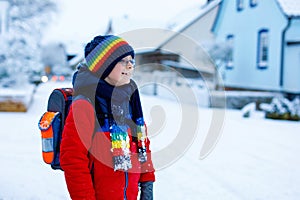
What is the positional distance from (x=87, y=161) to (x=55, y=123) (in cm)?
35

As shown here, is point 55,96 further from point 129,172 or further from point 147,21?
point 147,21

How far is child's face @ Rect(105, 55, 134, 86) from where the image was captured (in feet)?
7.91

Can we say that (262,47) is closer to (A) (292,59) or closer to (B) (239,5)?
(A) (292,59)

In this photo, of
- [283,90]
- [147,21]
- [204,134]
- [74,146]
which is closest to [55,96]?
[74,146]

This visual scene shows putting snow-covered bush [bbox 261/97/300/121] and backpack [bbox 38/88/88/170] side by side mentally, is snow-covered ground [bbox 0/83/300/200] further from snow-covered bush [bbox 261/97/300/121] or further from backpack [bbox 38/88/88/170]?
snow-covered bush [bbox 261/97/300/121]

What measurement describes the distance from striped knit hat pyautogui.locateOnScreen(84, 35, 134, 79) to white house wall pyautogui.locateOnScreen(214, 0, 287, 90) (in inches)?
718

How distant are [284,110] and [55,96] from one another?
41.9 ft

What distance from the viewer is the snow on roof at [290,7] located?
1897 centimetres

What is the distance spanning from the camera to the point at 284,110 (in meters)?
13.9

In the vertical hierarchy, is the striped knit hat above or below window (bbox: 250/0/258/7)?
below

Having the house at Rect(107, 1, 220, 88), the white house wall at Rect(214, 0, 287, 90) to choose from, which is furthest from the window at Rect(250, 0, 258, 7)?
the house at Rect(107, 1, 220, 88)

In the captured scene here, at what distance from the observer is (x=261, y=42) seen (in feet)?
72.0

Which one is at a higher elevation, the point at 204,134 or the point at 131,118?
the point at 131,118

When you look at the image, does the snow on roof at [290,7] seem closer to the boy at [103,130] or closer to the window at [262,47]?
the window at [262,47]
